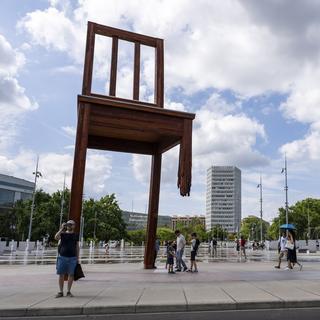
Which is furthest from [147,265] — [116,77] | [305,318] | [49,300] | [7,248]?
[7,248]

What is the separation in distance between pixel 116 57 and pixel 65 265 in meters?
8.51

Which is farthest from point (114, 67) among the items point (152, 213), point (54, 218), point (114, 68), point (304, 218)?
point (304, 218)

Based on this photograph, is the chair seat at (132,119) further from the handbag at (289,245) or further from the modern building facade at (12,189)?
the modern building facade at (12,189)

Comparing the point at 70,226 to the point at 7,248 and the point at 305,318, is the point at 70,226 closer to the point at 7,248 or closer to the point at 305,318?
the point at 305,318

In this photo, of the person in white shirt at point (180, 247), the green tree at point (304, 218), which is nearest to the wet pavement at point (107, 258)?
the person in white shirt at point (180, 247)

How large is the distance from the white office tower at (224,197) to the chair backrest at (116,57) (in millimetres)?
138799

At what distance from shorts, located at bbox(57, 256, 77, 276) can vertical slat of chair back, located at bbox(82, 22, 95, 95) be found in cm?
681

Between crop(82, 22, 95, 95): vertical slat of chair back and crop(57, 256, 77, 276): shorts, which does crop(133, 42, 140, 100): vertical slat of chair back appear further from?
crop(57, 256, 77, 276): shorts

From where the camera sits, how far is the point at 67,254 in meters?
9.81

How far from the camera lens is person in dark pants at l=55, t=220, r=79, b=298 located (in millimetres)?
9664

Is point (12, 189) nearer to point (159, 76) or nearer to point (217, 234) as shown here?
point (217, 234)

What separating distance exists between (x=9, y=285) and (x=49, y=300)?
10.9 feet

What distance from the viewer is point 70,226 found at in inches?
395

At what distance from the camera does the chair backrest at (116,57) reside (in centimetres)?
1518
